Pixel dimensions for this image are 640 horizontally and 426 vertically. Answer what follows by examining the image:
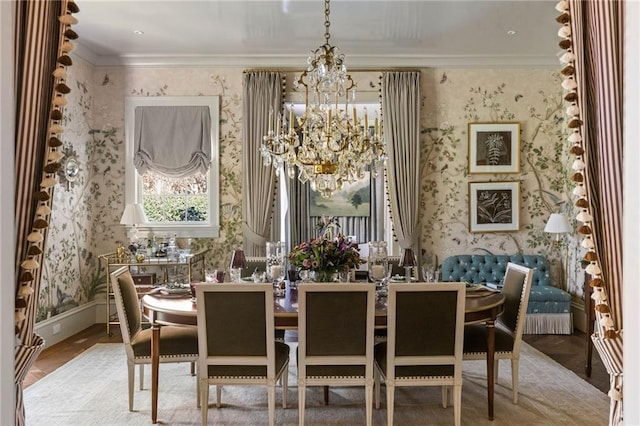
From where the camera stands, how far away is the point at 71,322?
5176 mm

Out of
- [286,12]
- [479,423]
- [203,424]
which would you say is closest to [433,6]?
[286,12]

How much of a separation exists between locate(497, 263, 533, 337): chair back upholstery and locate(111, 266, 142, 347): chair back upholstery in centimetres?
257

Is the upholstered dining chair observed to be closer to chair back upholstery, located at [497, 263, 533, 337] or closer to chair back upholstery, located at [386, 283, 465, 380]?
chair back upholstery, located at [386, 283, 465, 380]

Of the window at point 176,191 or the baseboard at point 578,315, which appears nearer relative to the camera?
the baseboard at point 578,315

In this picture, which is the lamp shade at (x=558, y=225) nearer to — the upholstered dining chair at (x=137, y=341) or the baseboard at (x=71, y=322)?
the upholstered dining chair at (x=137, y=341)

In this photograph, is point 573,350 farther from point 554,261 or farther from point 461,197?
point 461,197

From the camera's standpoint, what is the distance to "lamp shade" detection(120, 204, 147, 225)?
17.2 ft

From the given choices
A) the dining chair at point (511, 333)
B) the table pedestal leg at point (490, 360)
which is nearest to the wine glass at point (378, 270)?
the dining chair at point (511, 333)

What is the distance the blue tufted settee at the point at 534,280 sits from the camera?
5.11 metres

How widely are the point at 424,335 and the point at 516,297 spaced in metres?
0.96

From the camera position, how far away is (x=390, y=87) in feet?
18.1

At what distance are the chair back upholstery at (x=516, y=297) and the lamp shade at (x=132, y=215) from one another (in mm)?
3808

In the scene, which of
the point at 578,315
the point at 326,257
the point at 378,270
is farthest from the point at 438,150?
the point at 326,257

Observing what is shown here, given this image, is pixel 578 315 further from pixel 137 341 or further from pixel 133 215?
pixel 133 215
